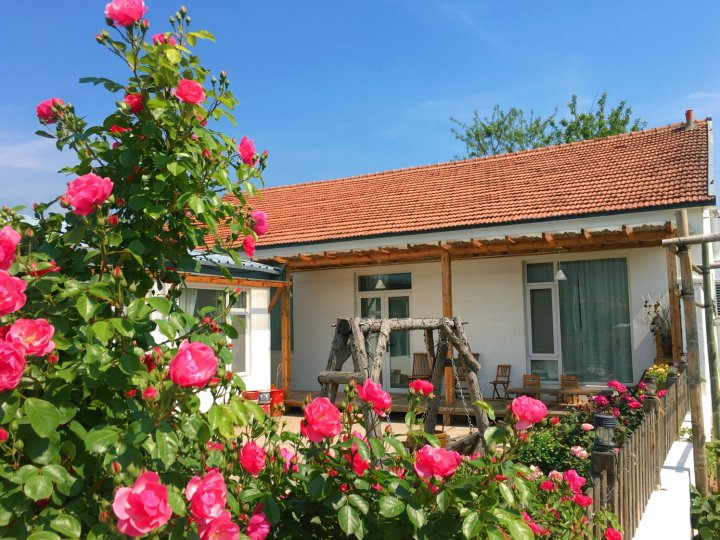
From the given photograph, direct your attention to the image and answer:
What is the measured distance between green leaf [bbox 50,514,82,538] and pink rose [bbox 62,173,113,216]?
784 millimetres

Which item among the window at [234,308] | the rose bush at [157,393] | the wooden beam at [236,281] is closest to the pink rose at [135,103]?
the rose bush at [157,393]

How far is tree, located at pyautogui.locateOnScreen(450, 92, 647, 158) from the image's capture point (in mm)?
31656

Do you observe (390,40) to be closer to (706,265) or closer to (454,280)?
(454,280)

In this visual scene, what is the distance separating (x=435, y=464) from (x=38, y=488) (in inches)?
39.6

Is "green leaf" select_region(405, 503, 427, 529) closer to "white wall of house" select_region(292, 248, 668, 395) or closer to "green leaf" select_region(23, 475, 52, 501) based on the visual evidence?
"green leaf" select_region(23, 475, 52, 501)

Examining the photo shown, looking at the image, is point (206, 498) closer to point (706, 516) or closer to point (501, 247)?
point (706, 516)

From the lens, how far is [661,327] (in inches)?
401

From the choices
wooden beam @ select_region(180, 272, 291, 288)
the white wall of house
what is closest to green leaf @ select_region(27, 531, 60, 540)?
wooden beam @ select_region(180, 272, 291, 288)

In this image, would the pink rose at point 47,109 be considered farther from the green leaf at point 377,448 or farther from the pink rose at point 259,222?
the green leaf at point 377,448

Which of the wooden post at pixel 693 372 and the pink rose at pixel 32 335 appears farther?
the wooden post at pixel 693 372

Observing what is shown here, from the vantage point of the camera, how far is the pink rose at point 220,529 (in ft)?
4.59

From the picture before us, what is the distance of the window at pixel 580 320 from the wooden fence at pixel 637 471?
400 centimetres

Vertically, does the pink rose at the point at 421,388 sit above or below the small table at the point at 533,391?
above

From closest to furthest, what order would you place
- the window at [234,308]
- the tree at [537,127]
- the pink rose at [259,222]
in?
the pink rose at [259,222], the window at [234,308], the tree at [537,127]
